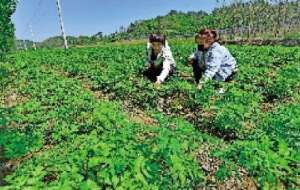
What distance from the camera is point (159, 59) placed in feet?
36.5

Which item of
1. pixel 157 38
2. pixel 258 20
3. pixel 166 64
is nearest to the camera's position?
pixel 157 38

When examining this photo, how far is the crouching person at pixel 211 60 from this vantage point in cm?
966

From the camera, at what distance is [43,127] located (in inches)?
298

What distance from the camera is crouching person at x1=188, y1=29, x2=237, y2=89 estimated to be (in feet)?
31.7

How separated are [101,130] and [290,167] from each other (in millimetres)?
2443

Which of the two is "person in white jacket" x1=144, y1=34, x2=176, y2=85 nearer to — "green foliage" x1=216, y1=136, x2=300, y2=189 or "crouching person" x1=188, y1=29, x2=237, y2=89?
"crouching person" x1=188, y1=29, x2=237, y2=89

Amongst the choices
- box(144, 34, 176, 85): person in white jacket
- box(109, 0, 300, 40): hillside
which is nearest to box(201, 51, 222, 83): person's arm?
box(144, 34, 176, 85): person in white jacket

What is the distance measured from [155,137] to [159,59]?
5.45m

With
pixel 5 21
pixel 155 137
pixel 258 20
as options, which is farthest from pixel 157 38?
pixel 258 20

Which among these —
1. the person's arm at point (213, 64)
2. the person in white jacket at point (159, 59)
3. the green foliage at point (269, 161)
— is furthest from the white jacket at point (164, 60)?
the green foliage at point (269, 161)

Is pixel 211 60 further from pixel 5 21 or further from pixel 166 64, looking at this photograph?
pixel 5 21

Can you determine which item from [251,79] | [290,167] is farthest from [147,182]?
[251,79]

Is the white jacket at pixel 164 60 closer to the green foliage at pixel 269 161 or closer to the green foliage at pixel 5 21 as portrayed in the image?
the green foliage at pixel 269 161

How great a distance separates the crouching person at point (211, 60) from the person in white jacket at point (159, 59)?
0.68 m
